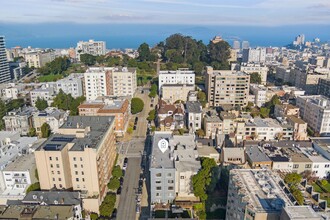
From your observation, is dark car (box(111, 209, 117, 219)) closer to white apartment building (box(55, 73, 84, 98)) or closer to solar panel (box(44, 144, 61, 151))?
solar panel (box(44, 144, 61, 151))

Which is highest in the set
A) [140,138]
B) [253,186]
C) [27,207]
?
[253,186]

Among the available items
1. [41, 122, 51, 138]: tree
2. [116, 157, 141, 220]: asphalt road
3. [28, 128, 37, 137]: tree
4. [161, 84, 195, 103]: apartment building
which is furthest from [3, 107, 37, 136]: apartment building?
[161, 84, 195, 103]: apartment building

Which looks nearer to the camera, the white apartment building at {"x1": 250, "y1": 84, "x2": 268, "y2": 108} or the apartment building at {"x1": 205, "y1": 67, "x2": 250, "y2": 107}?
the apartment building at {"x1": 205, "y1": 67, "x2": 250, "y2": 107}

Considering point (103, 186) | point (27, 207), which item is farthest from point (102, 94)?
point (27, 207)

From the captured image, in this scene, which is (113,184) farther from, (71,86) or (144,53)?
(144,53)

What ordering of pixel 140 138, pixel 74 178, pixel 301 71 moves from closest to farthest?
pixel 74 178 < pixel 140 138 < pixel 301 71

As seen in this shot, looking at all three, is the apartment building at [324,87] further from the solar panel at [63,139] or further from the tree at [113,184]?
the solar panel at [63,139]

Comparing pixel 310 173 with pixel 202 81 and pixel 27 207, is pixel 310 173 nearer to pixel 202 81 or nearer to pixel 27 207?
pixel 27 207
